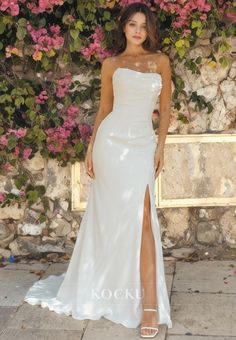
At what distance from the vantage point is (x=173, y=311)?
149 inches

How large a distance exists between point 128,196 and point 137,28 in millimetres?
963

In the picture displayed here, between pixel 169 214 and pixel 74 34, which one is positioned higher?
pixel 74 34

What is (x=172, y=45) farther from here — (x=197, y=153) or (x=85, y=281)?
(x=85, y=281)

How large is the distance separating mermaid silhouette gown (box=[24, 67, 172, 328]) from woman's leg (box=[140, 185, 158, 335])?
0.03 metres

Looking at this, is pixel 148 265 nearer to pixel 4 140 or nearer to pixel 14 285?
pixel 14 285

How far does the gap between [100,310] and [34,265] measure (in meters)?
1.10

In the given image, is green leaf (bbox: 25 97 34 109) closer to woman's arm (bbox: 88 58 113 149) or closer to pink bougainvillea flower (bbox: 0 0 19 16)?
pink bougainvillea flower (bbox: 0 0 19 16)

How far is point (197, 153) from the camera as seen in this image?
4.67m

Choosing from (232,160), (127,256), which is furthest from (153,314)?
(232,160)

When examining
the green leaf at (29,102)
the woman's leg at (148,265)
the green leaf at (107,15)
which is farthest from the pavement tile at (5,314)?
the green leaf at (107,15)

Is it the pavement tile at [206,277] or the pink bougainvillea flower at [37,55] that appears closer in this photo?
the pavement tile at [206,277]

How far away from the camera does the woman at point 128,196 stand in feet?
11.8

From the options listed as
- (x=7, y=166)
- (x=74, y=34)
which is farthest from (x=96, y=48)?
(x=7, y=166)

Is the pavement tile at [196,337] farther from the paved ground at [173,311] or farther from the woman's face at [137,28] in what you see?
the woman's face at [137,28]
